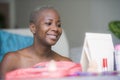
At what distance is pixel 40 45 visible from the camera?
916mm

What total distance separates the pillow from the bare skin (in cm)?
48

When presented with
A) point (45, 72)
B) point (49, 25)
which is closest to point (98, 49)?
point (49, 25)

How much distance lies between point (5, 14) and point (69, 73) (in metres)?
3.22

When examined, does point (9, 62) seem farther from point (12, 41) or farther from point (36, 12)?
point (12, 41)

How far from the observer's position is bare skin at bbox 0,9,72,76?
2.69ft

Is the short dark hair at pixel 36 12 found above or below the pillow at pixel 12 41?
above

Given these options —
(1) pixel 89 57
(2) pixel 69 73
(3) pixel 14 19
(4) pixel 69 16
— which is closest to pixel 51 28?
(1) pixel 89 57

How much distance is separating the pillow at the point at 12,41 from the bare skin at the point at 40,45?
1.59 feet

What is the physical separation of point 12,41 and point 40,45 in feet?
1.95

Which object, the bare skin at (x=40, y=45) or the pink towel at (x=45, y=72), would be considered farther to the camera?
the bare skin at (x=40, y=45)

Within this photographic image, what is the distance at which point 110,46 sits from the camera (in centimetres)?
83

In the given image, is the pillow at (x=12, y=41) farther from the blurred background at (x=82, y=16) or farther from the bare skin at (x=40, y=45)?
the bare skin at (x=40, y=45)

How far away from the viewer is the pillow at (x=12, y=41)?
56.9 inches

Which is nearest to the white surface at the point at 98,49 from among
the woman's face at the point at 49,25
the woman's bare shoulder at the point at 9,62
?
the woman's face at the point at 49,25
